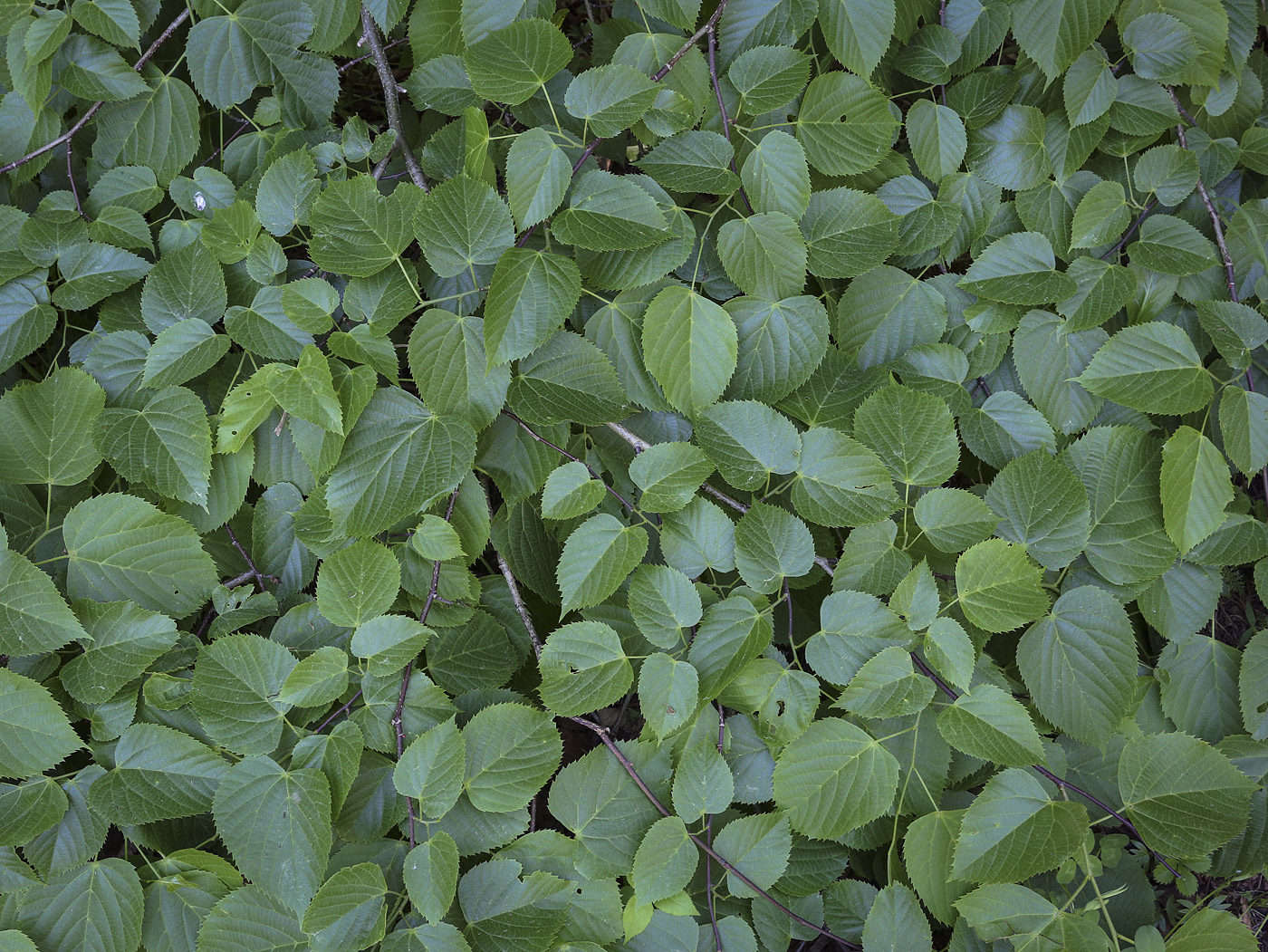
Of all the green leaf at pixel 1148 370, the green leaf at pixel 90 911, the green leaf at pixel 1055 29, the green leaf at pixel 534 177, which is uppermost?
the green leaf at pixel 1055 29

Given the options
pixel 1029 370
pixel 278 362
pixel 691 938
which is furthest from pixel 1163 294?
pixel 278 362

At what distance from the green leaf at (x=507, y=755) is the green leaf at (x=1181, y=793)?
1094 mm

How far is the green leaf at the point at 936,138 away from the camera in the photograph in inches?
62.9

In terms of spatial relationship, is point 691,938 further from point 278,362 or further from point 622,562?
point 278,362

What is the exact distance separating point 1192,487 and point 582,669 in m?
1.22

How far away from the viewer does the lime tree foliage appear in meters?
1.37

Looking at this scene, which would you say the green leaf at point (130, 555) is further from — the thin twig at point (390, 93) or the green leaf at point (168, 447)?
the thin twig at point (390, 93)

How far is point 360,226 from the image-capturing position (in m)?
1.42

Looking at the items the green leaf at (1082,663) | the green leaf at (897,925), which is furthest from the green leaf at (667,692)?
the green leaf at (1082,663)

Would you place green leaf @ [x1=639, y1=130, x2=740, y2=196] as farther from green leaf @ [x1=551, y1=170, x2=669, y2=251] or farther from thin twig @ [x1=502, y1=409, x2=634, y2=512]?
thin twig @ [x1=502, y1=409, x2=634, y2=512]

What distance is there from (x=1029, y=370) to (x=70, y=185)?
2089 millimetres

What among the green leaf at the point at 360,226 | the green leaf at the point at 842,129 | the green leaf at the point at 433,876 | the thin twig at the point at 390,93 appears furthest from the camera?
A: the thin twig at the point at 390,93

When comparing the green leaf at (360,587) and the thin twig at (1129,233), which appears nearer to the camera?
the green leaf at (360,587)

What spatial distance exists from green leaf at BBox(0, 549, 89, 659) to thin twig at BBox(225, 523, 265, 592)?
0.29m
